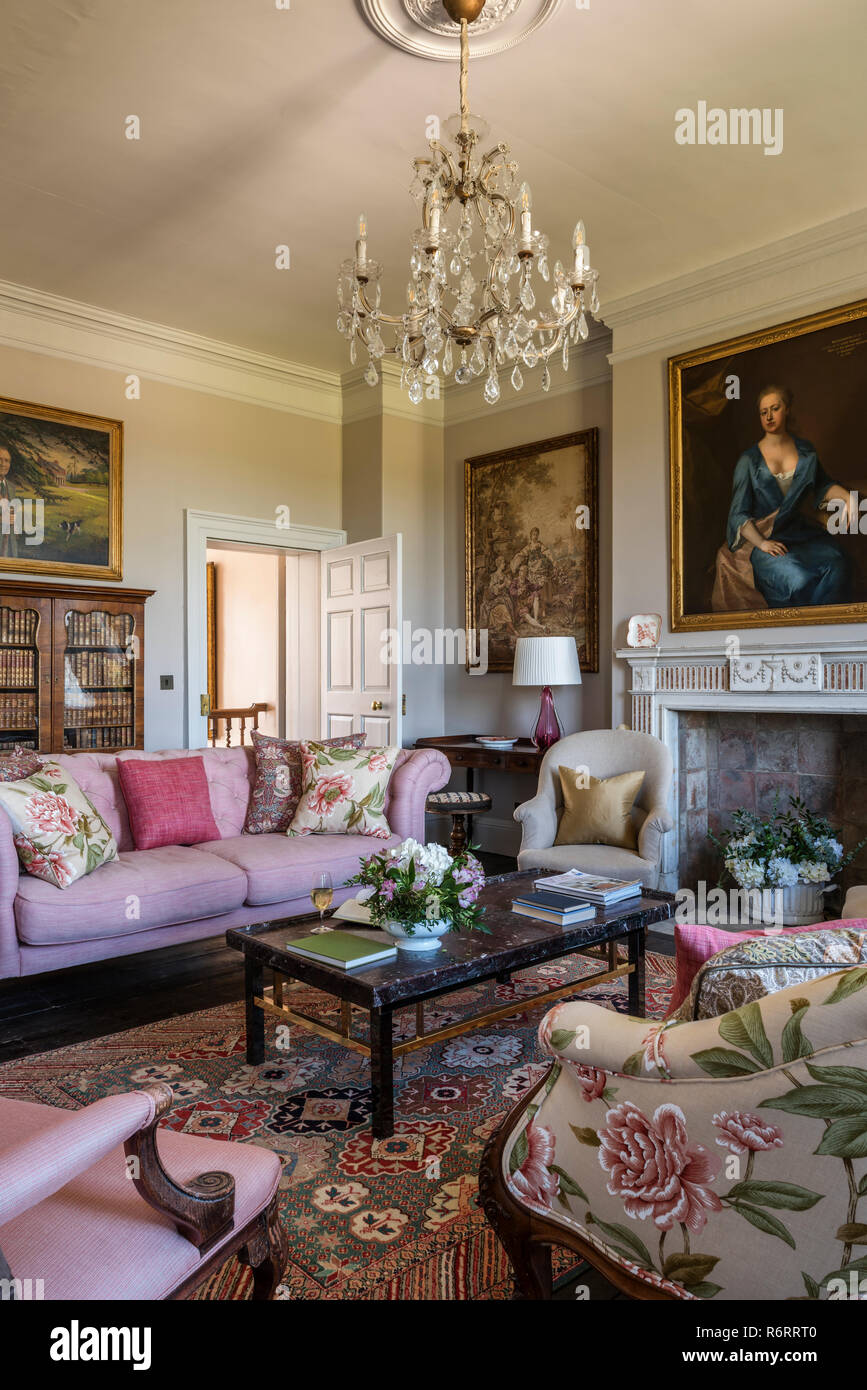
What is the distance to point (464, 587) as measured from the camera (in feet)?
20.4

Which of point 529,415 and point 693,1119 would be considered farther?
point 529,415

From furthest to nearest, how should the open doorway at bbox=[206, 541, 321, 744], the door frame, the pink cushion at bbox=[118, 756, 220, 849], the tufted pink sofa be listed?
the open doorway at bbox=[206, 541, 321, 744] → the door frame → the pink cushion at bbox=[118, 756, 220, 849] → the tufted pink sofa

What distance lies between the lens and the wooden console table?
518cm

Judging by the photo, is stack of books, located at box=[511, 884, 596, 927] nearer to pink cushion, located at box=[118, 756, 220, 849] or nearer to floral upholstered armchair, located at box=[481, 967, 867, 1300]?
floral upholstered armchair, located at box=[481, 967, 867, 1300]

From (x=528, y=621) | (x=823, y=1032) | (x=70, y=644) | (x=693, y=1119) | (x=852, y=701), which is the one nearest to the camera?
(x=823, y=1032)

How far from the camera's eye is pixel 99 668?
4.89 meters

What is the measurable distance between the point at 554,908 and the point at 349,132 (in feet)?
9.95

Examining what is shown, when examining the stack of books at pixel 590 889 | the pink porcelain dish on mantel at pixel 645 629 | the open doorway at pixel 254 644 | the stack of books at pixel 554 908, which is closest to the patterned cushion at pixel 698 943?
the stack of books at pixel 554 908

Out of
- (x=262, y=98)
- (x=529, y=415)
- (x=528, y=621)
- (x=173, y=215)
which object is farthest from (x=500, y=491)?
(x=262, y=98)

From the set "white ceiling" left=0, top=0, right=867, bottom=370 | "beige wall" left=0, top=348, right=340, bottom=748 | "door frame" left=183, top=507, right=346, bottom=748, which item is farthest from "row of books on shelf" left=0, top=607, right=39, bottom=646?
"white ceiling" left=0, top=0, right=867, bottom=370

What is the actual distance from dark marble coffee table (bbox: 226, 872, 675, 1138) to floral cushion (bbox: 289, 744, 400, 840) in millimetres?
1087

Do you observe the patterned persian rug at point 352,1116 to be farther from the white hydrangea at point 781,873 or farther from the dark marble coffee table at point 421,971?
the white hydrangea at point 781,873

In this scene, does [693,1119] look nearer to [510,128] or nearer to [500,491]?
[510,128]

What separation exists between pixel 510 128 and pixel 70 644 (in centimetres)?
323
